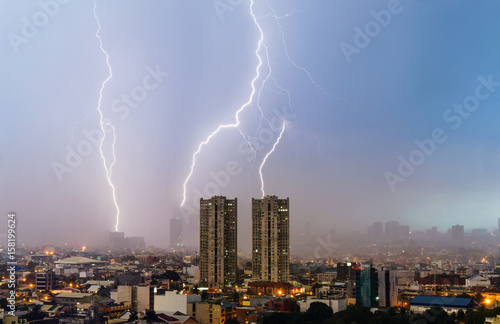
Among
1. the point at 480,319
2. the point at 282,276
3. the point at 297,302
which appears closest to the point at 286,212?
the point at 282,276

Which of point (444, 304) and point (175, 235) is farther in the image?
point (175, 235)

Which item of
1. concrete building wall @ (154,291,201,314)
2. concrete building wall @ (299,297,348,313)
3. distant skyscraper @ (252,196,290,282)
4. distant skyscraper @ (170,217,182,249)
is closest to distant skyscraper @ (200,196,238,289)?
distant skyscraper @ (252,196,290,282)

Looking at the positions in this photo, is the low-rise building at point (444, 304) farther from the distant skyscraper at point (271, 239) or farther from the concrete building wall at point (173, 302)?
the distant skyscraper at point (271, 239)

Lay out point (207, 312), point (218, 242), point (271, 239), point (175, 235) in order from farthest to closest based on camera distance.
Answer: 1. point (175, 235)
2. point (218, 242)
3. point (271, 239)
4. point (207, 312)

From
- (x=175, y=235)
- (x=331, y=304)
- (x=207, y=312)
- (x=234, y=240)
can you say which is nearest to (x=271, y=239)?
(x=234, y=240)

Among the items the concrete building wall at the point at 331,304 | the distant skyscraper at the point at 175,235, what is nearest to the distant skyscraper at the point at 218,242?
the concrete building wall at the point at 331,304

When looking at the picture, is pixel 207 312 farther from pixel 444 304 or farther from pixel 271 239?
pixel 271 239

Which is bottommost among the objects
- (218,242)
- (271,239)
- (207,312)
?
(207,312)
